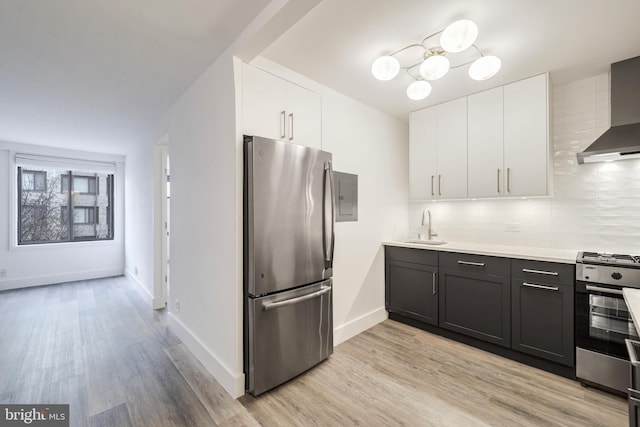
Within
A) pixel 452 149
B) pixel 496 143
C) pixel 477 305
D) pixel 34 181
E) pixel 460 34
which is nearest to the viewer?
pixel 460 34

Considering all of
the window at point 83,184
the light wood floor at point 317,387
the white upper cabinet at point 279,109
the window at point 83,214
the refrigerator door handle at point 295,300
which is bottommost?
the light wood floor at point 317,387

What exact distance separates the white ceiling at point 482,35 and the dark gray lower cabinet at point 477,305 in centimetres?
183

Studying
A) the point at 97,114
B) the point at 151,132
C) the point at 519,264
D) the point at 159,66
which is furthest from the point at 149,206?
the point at 519,264

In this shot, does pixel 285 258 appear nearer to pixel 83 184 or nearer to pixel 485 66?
pixel 485 66

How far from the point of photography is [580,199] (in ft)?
8.23

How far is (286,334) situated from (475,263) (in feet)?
6.06

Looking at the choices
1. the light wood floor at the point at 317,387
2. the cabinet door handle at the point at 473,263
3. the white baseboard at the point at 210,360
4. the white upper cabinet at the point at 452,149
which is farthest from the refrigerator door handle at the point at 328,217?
the white upper cabinet at the point at 452,149

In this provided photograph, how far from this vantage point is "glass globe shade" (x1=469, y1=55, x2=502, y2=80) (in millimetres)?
1848

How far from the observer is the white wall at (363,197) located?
2.72m

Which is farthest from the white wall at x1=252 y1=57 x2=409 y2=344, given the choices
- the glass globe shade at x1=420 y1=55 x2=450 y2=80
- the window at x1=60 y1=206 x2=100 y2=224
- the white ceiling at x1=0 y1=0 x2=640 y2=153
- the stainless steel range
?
the window at x1=60 y1=206 x2=100 y2=224

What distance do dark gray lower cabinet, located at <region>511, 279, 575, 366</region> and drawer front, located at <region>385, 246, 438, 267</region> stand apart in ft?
2.35

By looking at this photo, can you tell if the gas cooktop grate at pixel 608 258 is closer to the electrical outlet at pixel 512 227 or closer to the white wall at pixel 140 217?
the electrical outlet at pixel 512 227

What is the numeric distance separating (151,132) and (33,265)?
3.54 meters

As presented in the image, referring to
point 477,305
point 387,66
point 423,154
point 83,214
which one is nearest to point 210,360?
point 477,305
